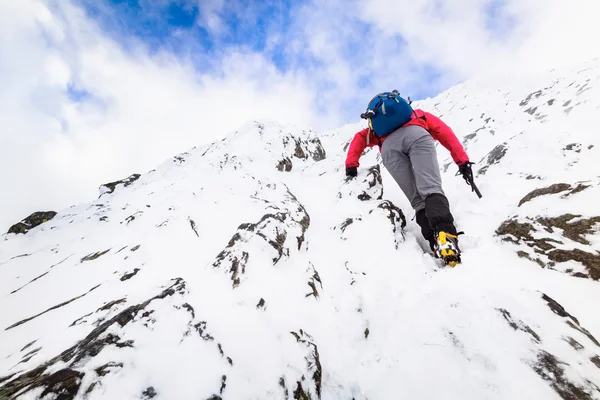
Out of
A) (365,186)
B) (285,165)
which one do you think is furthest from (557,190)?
(285,165)

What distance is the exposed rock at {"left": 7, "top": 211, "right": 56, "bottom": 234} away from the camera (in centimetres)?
1805

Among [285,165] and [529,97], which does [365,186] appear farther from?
[529,97]

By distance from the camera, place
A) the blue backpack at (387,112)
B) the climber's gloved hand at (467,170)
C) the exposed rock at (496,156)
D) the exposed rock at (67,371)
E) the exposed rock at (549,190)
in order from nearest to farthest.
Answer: the exposed rock at (67,371) → the exposed rock at (549,190) → the climber's gloved hand at (467,170) → the blue backpack at (387,112) → the exposed rock at (496,156)

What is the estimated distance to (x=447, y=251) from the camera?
4055 millimetres

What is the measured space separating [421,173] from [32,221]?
26.8 metres

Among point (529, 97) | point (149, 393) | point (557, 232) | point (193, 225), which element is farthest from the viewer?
point (529, 97)

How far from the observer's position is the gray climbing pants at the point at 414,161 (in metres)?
4.84

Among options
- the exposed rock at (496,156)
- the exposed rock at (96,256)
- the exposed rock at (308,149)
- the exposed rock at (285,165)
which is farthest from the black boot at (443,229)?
the exposed rock at (308,149)

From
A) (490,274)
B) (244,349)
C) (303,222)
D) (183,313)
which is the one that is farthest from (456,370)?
(303,222)

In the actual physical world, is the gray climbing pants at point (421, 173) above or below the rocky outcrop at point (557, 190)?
above

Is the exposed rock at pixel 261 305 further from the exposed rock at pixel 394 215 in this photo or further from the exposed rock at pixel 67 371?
the exposed rock at pixel 394 215

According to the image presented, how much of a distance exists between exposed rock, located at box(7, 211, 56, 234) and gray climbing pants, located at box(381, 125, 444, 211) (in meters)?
24.0

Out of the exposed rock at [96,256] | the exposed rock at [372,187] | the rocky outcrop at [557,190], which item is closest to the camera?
the rocky outcrop at [557,190]

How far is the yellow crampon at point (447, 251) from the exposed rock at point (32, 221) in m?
24.7
